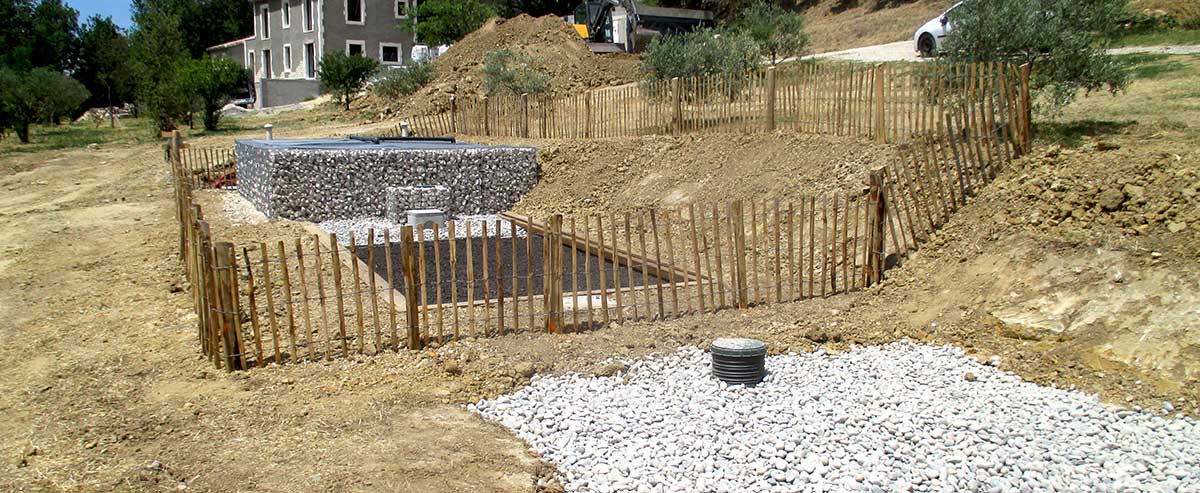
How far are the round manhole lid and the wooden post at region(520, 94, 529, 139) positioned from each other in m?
13.4

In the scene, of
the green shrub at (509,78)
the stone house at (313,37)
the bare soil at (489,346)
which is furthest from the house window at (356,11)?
the bare soil at (489,346)

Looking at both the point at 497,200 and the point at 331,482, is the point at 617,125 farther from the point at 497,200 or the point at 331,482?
the point at 331,482

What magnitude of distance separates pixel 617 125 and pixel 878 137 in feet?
20.9

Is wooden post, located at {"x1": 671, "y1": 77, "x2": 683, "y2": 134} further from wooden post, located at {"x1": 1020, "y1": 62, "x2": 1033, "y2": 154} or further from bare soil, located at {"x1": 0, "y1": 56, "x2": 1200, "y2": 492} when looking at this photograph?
wooden post, located at {"x1": 1020, "y1": 62, "x2": 1033, "y2": 154}

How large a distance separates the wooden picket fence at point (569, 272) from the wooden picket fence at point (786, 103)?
0.13 metres

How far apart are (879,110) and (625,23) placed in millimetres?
23988

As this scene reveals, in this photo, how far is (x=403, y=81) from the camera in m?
29.9

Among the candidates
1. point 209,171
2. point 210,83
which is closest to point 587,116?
point 209,171

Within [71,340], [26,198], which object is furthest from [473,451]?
[26,198]

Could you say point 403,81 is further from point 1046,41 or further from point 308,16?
point 1046,41

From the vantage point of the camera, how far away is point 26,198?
17391mm

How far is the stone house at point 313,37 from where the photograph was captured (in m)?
38.0

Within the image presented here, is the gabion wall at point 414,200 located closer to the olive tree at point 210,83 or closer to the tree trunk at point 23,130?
the olive tree at point 210,83

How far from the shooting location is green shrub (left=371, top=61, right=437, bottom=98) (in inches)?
1176
